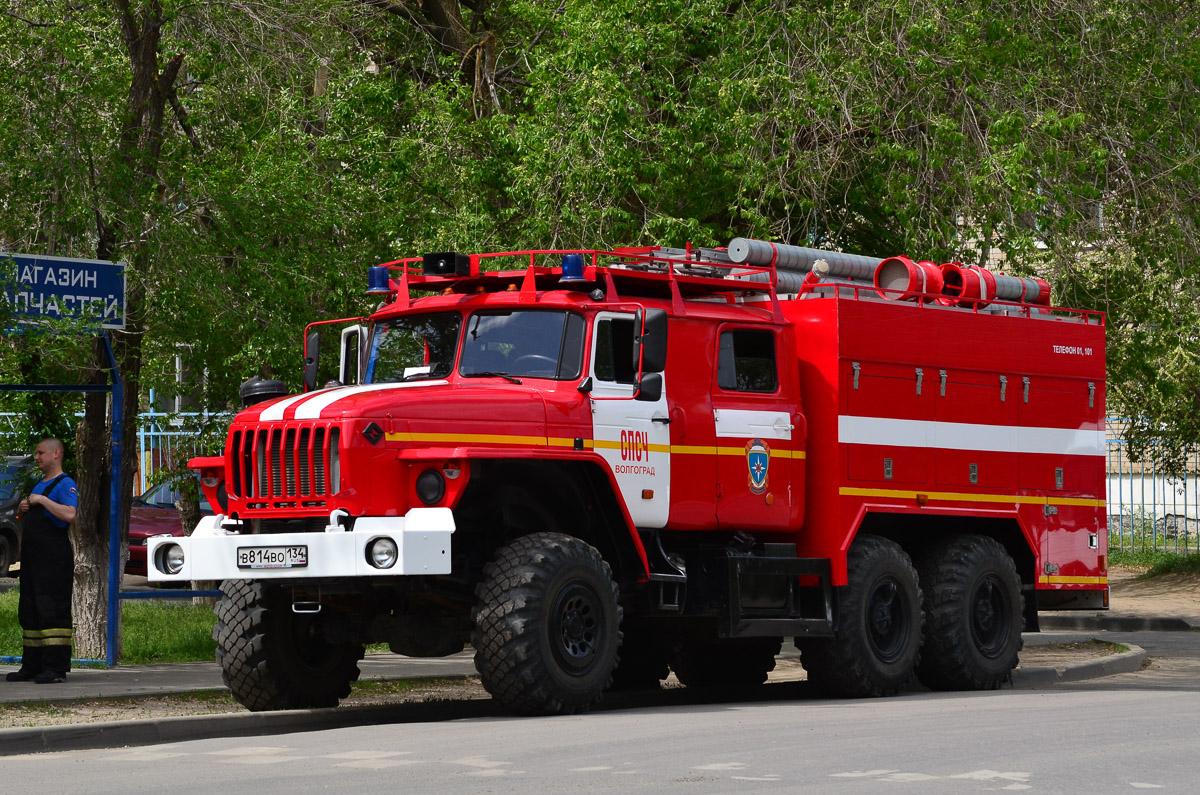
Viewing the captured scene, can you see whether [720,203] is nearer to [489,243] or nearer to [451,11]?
[489,243]

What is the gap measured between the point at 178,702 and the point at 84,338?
4368mm

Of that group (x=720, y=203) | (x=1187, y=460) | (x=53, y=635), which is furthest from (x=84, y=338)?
(x=1187, y=460)

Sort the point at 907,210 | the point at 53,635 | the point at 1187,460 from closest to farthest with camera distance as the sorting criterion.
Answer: the point at 53,635 < the point at 907,210 < the point at 1187,460

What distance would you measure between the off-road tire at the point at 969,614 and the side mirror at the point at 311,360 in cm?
539

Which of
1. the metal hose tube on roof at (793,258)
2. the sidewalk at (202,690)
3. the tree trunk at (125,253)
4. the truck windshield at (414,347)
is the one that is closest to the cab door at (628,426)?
the truck windshield at (414,347)

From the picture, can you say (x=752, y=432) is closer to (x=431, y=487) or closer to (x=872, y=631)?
(x=872, y=631)

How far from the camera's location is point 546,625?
36.7 feet

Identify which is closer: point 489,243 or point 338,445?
point 338,445

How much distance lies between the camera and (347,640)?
12.0 metres

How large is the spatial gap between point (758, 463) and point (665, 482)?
1.02 meters

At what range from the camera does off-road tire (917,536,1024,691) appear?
1451 cm

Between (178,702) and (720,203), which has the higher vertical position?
(720,203)

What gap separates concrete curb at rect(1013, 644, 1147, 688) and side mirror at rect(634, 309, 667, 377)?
208 inches

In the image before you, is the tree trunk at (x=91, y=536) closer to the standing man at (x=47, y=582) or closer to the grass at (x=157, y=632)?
the grass at (x=157, y=632)
